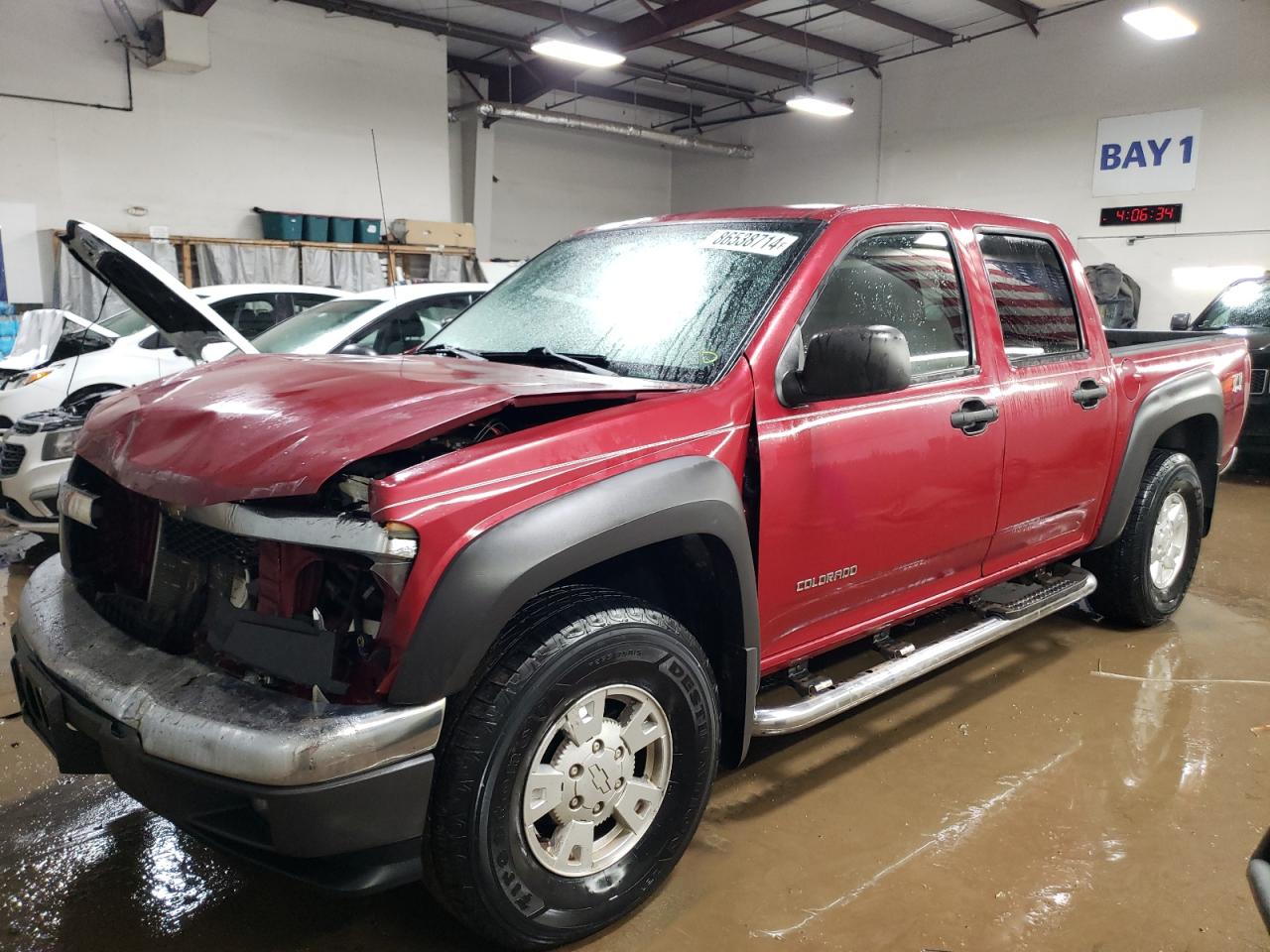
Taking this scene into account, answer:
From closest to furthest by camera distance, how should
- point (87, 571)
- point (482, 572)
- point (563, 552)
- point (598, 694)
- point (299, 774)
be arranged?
point (299, 774) < point (482, 572) < point (563, 552) < point (598, 694) < point (87, 571)

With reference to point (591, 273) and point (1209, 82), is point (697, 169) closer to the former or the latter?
point (1209, 82)

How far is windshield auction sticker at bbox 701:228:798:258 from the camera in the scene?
8.43 ft

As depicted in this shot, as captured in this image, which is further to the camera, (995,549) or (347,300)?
(347,300)

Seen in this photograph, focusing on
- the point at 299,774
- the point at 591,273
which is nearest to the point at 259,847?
the point at 299,774

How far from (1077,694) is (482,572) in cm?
278

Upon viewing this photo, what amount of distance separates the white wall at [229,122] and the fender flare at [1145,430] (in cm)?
1205

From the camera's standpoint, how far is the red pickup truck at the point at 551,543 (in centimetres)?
168

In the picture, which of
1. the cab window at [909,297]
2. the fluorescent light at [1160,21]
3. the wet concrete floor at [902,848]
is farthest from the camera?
the fluorescent light at [1160,21]

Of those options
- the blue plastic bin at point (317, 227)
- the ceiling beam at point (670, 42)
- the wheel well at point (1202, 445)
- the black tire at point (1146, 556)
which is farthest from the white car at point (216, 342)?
the ceiling beam at point (670, 42)

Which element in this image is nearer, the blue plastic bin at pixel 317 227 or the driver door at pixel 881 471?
the driver door at pixel 881 471

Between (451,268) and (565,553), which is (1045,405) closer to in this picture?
(565,553)

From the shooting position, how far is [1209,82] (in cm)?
1204

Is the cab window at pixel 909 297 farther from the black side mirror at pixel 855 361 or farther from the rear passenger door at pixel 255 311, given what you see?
the rear passenger door at pixel 255 311

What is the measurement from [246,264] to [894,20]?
10009 mm
